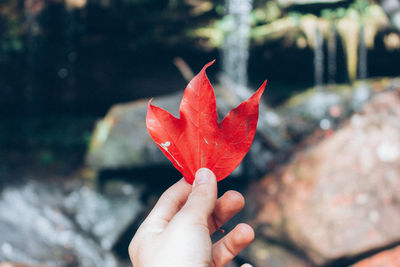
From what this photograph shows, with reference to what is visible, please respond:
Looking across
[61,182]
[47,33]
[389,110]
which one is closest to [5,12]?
[47,33]

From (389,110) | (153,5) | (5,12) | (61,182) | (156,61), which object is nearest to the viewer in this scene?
(389,110)

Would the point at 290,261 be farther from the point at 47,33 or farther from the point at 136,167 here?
the point at 47,33

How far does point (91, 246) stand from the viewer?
11.4 feet

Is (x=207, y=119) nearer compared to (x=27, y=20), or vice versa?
(x=207, y=119)

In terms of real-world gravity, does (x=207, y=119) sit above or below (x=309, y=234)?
above

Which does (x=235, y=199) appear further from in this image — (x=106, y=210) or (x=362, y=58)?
(x=362, y=58)

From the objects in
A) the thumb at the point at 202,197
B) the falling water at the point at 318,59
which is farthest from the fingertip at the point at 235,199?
the falling water at the point at 318,59

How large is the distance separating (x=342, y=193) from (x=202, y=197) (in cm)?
275

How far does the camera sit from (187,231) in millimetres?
822

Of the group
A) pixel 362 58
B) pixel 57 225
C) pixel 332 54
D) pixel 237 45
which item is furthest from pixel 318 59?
pixel 57 225

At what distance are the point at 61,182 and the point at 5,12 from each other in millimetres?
3822

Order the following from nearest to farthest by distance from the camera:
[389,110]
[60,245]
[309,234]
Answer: [309,234], [60,245], [389,110]

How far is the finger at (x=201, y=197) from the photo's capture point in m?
0.84

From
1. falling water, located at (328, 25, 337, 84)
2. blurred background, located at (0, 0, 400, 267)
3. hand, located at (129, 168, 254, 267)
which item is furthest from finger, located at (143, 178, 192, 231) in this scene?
falling water, located at (328, 25, 337, 84)
